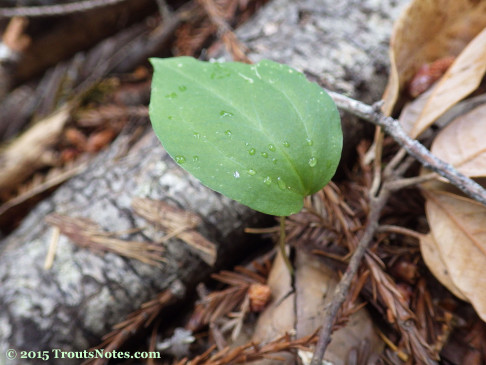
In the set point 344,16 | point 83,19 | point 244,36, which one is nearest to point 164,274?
point 244,36

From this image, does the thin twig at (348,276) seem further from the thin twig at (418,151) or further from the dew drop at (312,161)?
the dew drop at (312,161)

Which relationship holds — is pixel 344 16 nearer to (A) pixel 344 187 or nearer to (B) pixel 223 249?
(A) pixel 344 187

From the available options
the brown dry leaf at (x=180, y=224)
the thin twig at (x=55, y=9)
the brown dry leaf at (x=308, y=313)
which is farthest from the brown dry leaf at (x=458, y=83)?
the thin twig at (x=55, y=9)

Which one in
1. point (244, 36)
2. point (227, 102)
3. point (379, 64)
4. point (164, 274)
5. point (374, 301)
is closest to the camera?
point (227, 102)

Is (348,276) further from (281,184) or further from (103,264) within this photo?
(103,264)

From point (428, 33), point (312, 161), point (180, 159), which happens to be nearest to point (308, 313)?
point (312, 161)

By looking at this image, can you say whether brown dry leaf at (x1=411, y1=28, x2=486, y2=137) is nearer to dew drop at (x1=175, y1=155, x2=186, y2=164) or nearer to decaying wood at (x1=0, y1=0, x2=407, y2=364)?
decaying wood at (x1=0, y1=0, x2=407, y2=364)
